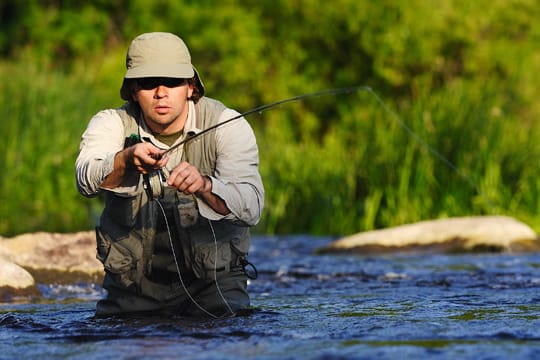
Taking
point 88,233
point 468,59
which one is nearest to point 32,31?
point 468,59

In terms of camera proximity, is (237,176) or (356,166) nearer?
(237,176)

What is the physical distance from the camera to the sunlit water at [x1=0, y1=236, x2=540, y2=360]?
441 cm

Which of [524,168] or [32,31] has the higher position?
[32,31]

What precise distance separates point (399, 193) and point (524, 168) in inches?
49.5

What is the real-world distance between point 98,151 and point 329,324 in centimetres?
134

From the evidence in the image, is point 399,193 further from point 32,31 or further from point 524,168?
point 32,31

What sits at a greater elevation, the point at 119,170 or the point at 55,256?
the point at 119,170

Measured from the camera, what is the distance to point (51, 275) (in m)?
7.71

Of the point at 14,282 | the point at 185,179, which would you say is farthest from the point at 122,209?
the point at 14,282

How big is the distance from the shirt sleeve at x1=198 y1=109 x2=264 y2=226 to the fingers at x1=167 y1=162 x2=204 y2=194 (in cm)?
15

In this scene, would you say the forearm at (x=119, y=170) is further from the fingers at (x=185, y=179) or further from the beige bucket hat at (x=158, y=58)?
the beige bucket hat at (x=158, y=58)

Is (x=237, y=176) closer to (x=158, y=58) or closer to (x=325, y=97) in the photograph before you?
(x=158, y=58)

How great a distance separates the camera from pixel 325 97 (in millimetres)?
24641

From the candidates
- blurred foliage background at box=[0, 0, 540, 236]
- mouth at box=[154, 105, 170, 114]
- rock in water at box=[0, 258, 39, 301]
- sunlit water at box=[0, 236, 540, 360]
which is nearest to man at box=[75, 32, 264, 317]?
mouth at box=[154, 105, 170, 114]
